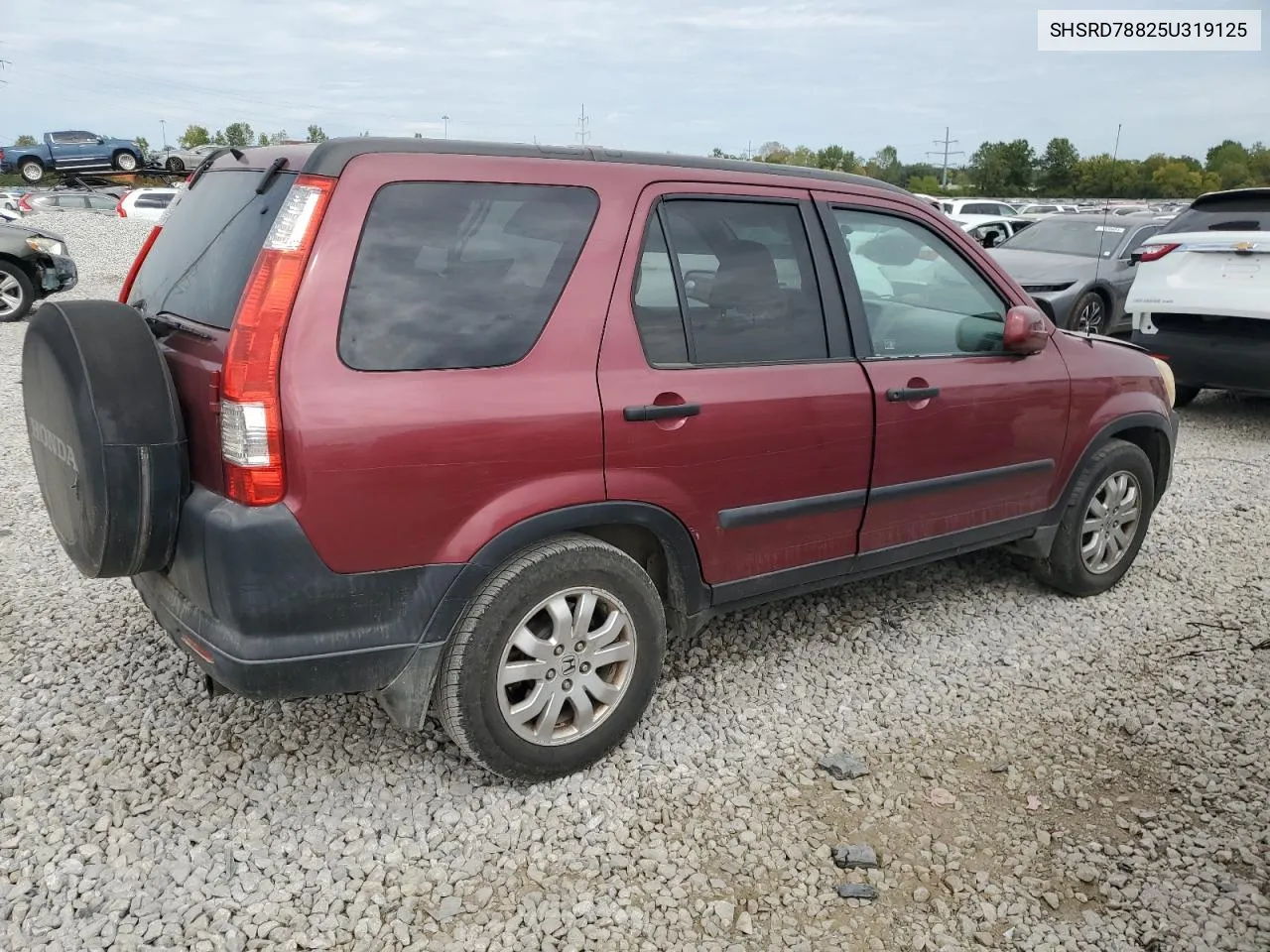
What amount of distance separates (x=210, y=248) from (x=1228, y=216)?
787cm

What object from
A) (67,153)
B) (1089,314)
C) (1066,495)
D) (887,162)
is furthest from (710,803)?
(887,162)

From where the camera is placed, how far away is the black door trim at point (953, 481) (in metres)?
3.65

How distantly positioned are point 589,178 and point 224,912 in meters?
2.25

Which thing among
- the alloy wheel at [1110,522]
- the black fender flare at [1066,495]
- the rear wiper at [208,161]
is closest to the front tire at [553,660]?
the rear wiper at [208,161]

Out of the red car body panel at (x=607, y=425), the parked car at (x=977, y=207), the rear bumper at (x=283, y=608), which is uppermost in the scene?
the parked car at (x=977, y=207)

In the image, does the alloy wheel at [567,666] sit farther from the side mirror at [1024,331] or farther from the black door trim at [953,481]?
the side mirror at [1024,331]

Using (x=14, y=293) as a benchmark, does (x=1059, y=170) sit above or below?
above

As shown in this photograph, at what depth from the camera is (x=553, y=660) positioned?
9.70 feet

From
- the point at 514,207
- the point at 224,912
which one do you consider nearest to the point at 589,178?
the point at 514,207

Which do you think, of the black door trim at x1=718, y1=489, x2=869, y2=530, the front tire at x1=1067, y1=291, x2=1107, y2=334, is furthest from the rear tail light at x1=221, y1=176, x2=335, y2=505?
the front tire at x1=1067, y1=291, x2=1107, y2=334

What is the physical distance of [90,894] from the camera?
254 centimetres

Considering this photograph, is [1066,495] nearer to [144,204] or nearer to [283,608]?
[283,608]

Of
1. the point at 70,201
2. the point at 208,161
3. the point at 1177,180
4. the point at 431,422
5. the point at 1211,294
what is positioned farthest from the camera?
the point at 1177,180

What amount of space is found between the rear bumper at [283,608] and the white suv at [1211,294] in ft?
23.0
